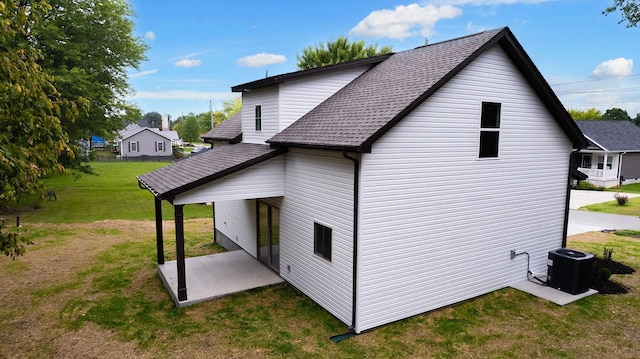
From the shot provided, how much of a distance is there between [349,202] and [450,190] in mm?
2514

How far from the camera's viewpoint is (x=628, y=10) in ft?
42.0

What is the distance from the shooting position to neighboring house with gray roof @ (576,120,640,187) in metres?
32.2

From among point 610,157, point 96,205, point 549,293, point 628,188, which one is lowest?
point 96,205

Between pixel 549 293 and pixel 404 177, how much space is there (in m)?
5.12

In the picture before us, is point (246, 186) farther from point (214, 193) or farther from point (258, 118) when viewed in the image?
point (258, 118)

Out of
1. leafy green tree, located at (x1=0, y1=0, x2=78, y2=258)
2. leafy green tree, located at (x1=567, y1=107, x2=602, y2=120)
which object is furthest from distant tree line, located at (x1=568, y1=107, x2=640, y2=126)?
leafy green tree, located at (x1=0, y1=0, x2=78, y2=258)

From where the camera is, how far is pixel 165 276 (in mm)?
→ 10469

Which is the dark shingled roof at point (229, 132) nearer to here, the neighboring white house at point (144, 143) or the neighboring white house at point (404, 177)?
the neighboring white house at point (404, 177)

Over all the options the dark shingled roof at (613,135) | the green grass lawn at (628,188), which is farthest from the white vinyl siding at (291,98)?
the dark shingled roof at (613,135)

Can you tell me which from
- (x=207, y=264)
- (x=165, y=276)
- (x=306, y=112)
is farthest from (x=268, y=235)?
(x=306, y=112)

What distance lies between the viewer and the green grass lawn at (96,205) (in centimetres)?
1980

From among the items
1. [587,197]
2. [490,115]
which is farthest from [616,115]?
[490,115]

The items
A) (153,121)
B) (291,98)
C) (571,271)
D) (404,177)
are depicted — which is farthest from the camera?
(153,121)

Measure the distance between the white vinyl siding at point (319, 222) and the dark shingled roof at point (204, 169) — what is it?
101 centimetres
